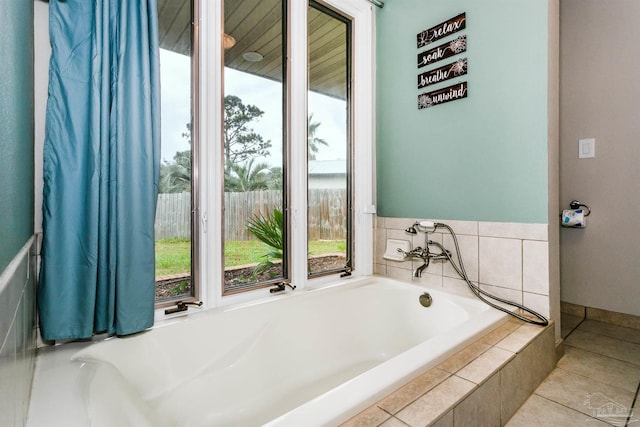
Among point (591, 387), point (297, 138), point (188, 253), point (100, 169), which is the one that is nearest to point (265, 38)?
point (297, 138)

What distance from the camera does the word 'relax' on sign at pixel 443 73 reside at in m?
1.90

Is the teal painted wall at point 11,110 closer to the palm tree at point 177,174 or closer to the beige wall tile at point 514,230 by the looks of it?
the palm tree at point 177,174

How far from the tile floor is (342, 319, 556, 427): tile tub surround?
60 millimetres

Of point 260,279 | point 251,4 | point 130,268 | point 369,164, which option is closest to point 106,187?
point 130,268

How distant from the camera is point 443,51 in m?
1.99

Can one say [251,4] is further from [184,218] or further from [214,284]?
[214,284]

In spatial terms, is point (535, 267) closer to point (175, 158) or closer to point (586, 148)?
point (586, 148)

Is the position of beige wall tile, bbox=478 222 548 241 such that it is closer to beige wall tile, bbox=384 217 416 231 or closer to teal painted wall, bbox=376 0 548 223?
teal painted wall, bbox=376 0 548 223

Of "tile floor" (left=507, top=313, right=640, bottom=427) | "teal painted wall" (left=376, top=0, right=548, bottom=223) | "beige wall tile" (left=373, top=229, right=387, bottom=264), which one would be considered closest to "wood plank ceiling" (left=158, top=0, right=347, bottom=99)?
"teal painted wall" (left=376, top=0, right=548, bottom=223)

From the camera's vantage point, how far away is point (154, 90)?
4.23 ft

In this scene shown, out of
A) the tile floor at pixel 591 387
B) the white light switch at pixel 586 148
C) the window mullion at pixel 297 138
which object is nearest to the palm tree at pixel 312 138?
the window mullion at pixel 297 138

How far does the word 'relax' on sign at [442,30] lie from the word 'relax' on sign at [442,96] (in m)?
0.35

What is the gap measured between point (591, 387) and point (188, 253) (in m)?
2.04

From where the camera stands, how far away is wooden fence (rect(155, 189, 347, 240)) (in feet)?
4.97
